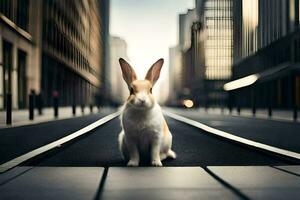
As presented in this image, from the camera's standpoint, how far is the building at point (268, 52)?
159 ft

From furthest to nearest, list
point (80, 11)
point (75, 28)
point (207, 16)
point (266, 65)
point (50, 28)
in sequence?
point (207, 16) → point (80, 11) → point (75, 28) → point (266, 65) → point (50, 28)

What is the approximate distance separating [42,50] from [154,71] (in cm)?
3971

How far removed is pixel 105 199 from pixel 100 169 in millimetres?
1692

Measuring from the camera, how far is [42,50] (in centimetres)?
4322

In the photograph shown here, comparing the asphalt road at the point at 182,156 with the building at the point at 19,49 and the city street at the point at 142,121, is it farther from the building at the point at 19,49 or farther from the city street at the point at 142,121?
the building at the point at 19,49

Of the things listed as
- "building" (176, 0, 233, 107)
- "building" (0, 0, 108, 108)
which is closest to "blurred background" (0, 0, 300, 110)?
"building" (0, 0, 108, 108)

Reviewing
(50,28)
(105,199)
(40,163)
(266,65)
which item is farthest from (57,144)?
(266,65)

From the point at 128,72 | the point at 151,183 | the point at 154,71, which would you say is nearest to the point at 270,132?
the point at 154,71

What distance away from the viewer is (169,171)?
17.1 feet

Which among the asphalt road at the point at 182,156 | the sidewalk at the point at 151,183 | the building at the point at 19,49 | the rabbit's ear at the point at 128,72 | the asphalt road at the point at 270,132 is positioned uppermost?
the building at the point at 19,49

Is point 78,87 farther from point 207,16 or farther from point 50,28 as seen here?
point 207,16

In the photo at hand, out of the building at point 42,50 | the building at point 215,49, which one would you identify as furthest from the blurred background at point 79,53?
the building at point 215,49

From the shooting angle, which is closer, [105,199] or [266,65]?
[105,199]

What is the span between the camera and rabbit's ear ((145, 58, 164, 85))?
5219 mm
